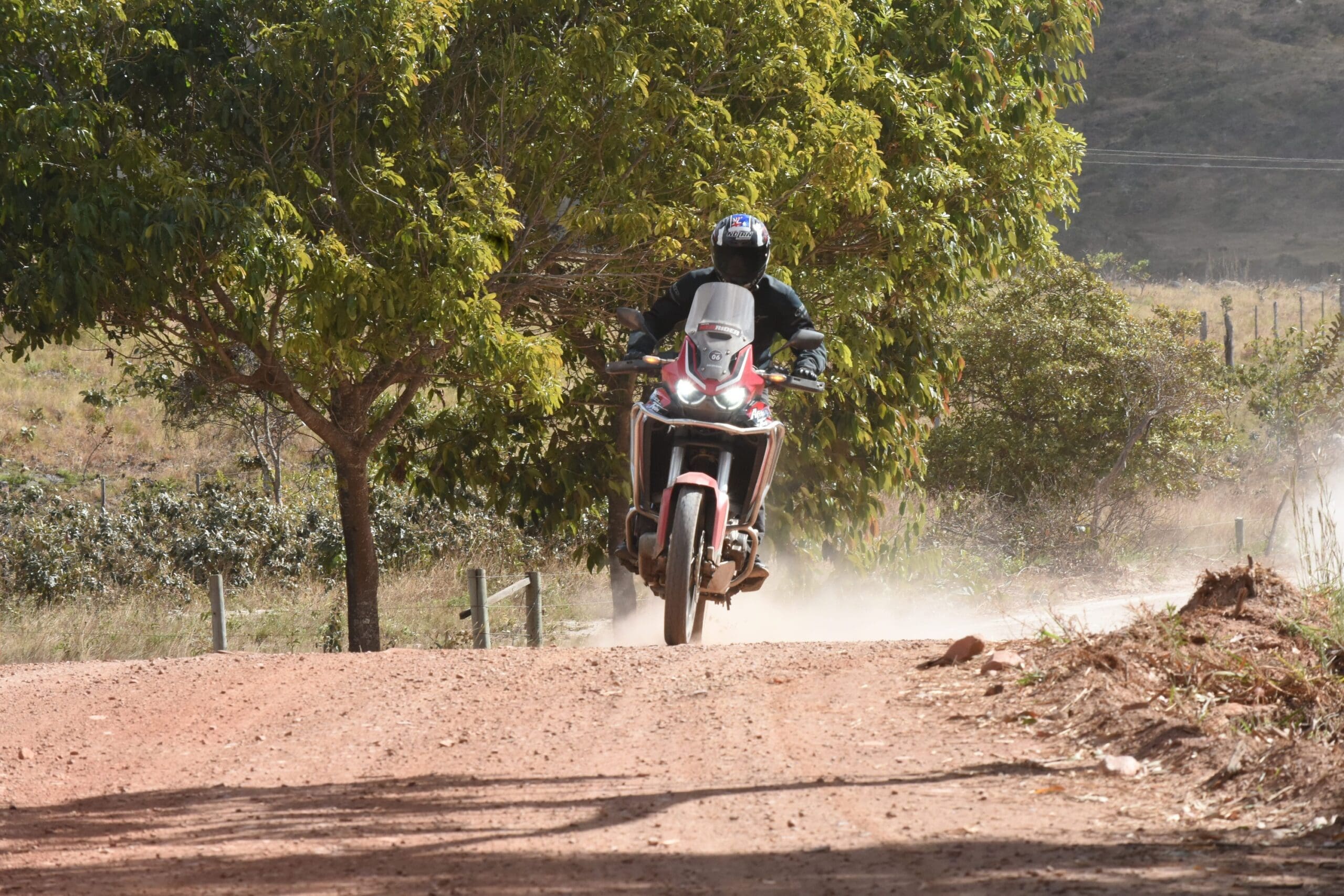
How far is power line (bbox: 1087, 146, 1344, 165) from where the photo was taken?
6806cm

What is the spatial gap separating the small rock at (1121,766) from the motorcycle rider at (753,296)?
11.5ft

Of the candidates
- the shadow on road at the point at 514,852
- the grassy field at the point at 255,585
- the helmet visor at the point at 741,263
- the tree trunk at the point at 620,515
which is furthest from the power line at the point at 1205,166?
the shadow on road at the point at 514,852

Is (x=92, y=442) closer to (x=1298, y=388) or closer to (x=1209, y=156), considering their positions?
(x=1298, y=388)

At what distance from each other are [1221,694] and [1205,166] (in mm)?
70307

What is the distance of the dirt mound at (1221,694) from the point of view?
442 centimetres

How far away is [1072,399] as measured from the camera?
23.9m

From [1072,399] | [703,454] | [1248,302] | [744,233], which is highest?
[744,233]

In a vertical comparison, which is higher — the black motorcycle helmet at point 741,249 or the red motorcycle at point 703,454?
the black motorcycle helmet at point 741,249

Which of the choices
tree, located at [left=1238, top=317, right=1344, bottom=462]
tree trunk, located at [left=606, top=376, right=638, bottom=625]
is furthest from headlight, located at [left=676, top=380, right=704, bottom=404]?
tree, located at [left=1238, top=317, right=1344, bottom=462]

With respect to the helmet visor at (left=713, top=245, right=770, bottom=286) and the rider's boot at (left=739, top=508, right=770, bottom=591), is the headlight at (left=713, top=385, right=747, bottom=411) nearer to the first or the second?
the helmet visor at (left=713, top=245, right=770, bottom=286)

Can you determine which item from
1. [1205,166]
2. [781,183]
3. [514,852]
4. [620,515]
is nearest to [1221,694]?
[514,852]

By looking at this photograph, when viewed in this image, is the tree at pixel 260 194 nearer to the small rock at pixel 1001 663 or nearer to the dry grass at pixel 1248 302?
the small rock at pixel 1001 663

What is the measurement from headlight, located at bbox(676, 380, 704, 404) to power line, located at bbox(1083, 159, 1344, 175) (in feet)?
222

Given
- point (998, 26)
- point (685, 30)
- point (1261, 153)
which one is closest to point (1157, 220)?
point (1261, 153)
